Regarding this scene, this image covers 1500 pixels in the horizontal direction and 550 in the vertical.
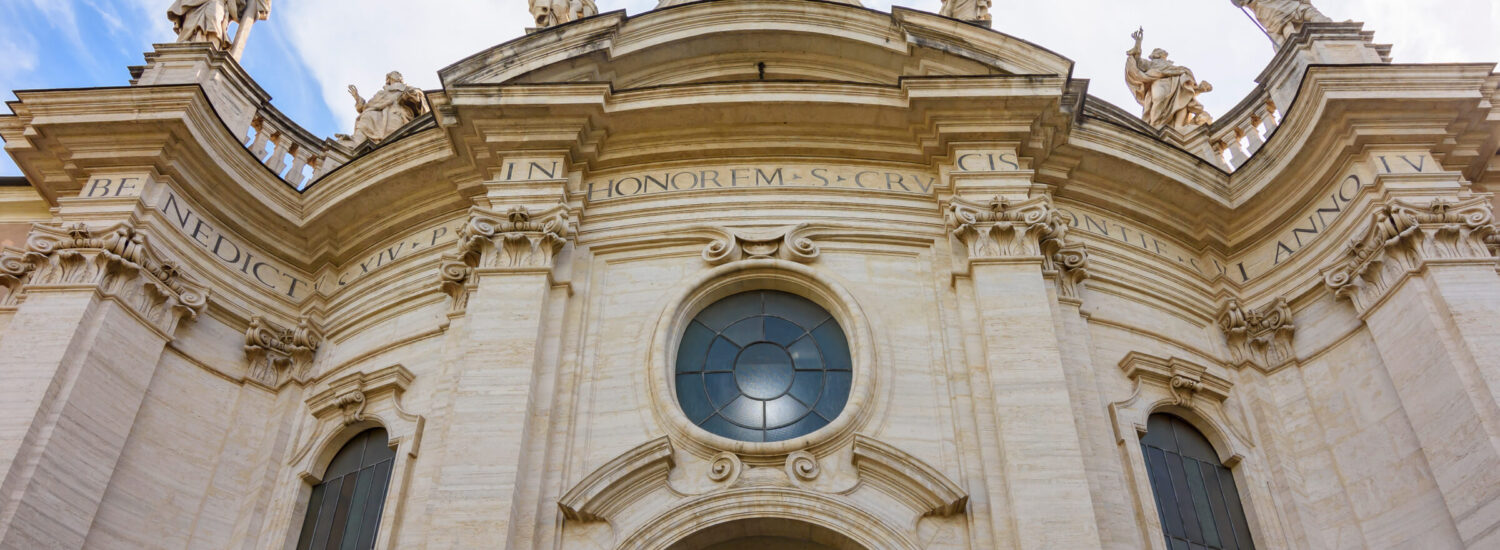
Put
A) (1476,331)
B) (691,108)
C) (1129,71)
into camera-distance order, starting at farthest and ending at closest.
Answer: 1. (1129,71)
2. (691,108)
3. (1476,331)

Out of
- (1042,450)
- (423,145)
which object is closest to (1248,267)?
(1042,450)

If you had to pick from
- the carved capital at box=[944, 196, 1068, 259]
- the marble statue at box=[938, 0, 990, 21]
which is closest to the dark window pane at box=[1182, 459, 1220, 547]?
the carved capital at box=[944, 196, 1068, 259]

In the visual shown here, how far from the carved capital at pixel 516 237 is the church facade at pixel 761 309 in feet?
0.12

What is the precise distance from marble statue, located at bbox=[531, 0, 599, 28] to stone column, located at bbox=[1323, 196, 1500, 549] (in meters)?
9.95

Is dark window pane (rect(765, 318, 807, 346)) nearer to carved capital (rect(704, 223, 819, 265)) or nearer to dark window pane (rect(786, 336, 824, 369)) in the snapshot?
dark window pane (rect(786, 336, 824, 369))

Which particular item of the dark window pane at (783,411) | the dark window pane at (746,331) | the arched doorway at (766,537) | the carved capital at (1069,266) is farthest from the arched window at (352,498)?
the carved capital at (1069,266)

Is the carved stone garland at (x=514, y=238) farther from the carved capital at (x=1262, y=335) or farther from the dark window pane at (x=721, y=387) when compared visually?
the carved capital at (x=1262, y=335)

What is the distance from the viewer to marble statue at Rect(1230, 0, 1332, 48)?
15.1m

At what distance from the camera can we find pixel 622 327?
39.5 feet

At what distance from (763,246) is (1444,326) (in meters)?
6.67

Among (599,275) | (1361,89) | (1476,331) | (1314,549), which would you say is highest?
(1361,89)

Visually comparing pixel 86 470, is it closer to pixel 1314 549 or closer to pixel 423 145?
pixel 423 145

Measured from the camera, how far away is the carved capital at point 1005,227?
11945 millimetres

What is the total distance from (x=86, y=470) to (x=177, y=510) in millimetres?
1046
